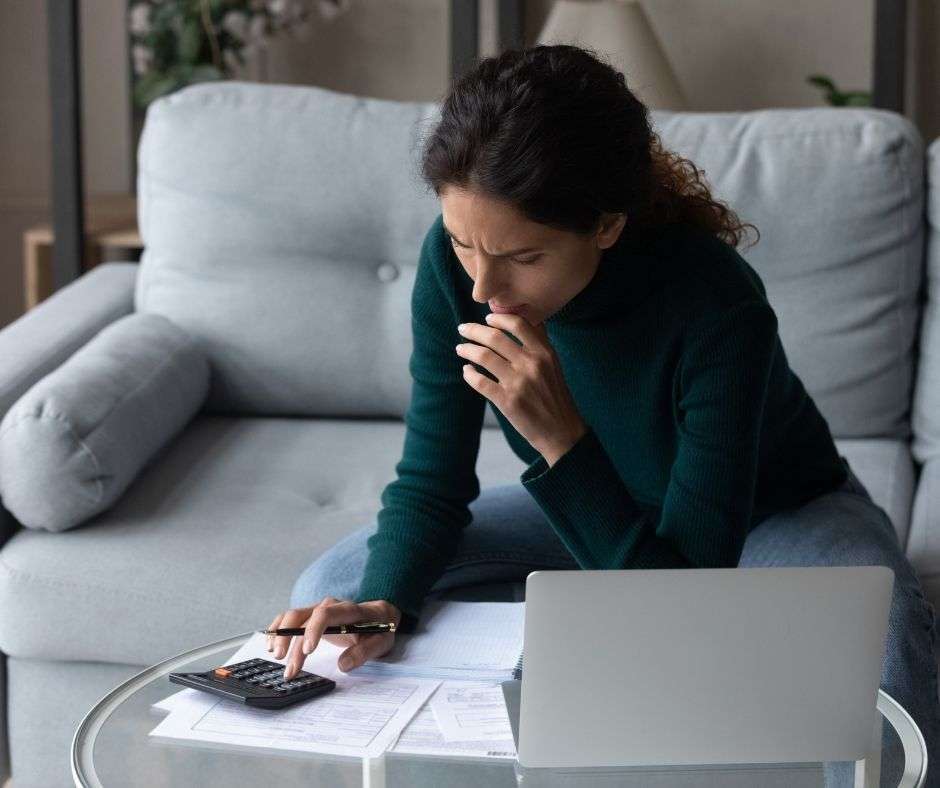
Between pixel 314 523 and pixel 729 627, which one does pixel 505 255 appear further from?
pixel 314 523

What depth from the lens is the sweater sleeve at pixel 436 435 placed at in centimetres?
137

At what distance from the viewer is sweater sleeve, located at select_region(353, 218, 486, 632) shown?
1370 millimetres

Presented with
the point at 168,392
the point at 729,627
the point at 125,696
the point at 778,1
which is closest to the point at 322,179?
the point at 168,392

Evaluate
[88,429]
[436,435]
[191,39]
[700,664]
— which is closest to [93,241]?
[191,39]

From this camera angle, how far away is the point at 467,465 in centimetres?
141

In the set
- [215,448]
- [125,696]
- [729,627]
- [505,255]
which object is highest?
[505,255]

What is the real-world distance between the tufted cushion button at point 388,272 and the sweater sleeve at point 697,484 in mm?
940

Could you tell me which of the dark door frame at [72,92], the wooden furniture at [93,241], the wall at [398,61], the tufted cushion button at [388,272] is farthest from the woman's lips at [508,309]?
the wall at [398,61]

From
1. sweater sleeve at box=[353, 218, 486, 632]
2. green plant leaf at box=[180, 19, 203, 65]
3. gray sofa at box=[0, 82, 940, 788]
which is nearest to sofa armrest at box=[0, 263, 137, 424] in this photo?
gray sofa at box=[0, 82, 940, 788]

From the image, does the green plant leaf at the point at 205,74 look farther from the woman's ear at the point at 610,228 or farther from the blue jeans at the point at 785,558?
the woman's ear at the point at 610,228

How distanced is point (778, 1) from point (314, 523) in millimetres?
1986

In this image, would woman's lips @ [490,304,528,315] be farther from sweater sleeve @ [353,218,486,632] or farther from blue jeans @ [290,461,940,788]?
blue jeans @ [290,461,940,788]

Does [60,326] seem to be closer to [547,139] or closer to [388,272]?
[388,272]

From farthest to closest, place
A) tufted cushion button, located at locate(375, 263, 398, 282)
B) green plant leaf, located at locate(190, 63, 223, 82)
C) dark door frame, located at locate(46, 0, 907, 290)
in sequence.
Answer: green plant leaf, located at locate(190, 63, 223, 82), dark door frame, located at locate(46, 0, 907, 290), tufted cushion button, located at locate(375, 263, 398, 282)
